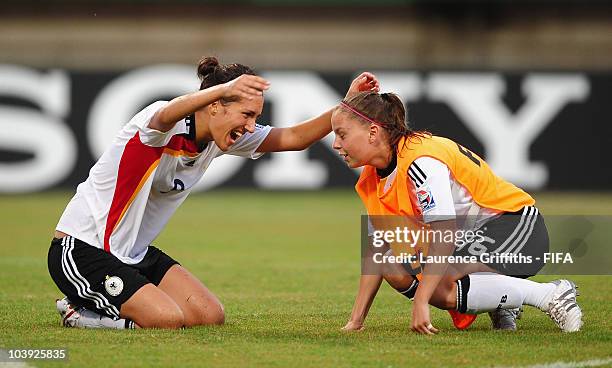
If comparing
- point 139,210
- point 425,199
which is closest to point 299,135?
point 139,210

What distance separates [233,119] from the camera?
5801 millimetres

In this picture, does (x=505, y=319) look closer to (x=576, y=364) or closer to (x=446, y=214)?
(x=446, y=214)

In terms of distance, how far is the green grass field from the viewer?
5082mm

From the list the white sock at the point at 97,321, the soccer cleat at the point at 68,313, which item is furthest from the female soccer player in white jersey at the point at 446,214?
the soccer cleat at the point at 68,313

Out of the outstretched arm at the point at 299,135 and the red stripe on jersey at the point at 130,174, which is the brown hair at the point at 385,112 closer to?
the outstretched arm at the point at 299,135

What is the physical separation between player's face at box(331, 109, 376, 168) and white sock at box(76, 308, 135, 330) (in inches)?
59.0

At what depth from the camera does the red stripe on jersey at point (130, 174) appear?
5965 millimetres

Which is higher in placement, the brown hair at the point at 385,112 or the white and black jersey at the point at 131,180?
the brown hair at the point at 385,112

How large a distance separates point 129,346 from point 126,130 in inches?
51.0

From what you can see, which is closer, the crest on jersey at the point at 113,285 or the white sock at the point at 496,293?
the white sock at the point at 496,293

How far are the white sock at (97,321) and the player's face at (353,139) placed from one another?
1.50 meters

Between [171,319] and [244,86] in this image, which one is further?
[171,319]

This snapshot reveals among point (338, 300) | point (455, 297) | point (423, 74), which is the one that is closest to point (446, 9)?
point (423, 74)

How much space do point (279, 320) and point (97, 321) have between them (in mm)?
1071
